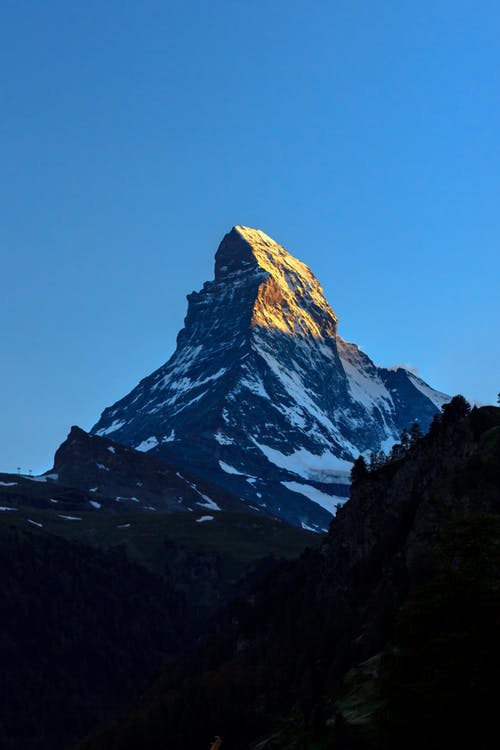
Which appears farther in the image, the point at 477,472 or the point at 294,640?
the point at 294,640

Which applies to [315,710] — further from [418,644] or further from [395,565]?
[418,644]

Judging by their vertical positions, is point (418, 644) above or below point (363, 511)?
below

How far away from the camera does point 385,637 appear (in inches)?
4471

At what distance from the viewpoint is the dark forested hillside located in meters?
52.8

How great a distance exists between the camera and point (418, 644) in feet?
181

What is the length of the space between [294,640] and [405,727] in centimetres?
11570

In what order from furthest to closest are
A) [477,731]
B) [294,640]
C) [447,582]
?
[294,640] < [447,582] < [477,731]

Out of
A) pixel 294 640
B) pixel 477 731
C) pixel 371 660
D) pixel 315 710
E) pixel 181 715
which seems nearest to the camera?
pixel 477 731

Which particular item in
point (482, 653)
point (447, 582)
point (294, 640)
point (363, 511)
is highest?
point (363, 511)

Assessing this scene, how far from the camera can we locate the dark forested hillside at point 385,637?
52.8 m

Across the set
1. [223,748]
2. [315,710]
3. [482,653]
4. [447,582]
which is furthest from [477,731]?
[223,748]

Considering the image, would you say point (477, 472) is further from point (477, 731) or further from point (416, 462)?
point (477, 731)

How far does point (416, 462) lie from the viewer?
160 metres

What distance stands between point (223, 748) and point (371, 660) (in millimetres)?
27267
